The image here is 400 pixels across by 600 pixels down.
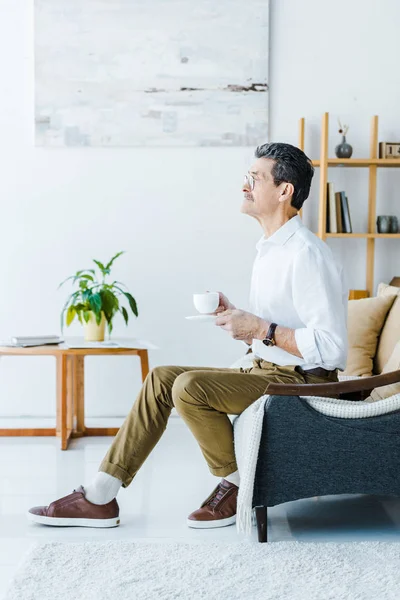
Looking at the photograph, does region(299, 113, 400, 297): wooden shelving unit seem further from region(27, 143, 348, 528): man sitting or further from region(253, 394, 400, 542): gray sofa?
region(253, 394, 400, 542): gray sofa

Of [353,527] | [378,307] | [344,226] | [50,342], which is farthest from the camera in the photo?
[344,226]

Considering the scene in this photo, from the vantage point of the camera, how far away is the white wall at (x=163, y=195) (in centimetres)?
440

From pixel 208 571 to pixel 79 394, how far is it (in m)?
2.10

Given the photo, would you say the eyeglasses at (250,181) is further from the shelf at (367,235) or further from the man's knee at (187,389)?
the shelf at (367,235)

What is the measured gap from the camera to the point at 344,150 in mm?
4270

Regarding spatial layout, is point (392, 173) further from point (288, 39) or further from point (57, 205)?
point (57, 205)

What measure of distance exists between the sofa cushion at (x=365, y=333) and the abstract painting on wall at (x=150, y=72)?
1301 millimetres

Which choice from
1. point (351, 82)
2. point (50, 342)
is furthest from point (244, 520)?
point (351, 82)

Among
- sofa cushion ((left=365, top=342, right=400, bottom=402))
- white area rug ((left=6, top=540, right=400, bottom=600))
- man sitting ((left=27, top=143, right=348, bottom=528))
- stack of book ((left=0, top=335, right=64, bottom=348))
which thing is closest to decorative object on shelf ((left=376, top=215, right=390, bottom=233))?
sofa cushion ((left=365, top=342, right=400, bottom=402))

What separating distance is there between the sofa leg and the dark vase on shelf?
7.78ft

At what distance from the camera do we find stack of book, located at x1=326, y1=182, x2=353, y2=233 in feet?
13.9

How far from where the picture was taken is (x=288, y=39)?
14.4 feet

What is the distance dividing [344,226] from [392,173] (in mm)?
481

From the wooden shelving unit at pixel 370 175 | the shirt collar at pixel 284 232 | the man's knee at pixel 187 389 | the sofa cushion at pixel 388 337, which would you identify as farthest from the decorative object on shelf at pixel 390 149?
the man's knee at pixel 187 389
